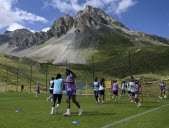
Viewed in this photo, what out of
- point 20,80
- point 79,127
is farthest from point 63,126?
point 20,80

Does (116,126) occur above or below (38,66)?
below

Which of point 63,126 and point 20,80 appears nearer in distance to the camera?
point 63,126

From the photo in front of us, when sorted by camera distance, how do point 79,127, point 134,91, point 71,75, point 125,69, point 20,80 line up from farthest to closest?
point 125,69 < point 20,80 < point 134,91 < point 71,75 < point 79,127

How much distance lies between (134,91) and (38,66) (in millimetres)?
179301

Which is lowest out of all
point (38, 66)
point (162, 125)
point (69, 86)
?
point (162, 125)

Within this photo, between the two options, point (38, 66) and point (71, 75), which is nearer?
point (71, 75)

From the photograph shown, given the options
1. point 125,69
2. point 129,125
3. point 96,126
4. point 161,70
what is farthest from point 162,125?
point 161,70

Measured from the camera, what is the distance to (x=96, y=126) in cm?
1012

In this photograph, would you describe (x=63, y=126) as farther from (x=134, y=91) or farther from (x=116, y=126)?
(x=134, y=91)

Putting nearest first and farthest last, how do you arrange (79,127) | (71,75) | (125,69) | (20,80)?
(79,127) < (71,75) < (20,80) < (125,69)

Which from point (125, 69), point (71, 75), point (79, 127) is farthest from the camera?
point (125, 69)

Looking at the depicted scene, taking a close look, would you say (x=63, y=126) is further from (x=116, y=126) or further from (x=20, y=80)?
(x=20, y=80)

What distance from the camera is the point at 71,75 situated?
540 inches

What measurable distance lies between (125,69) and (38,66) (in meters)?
63.3
